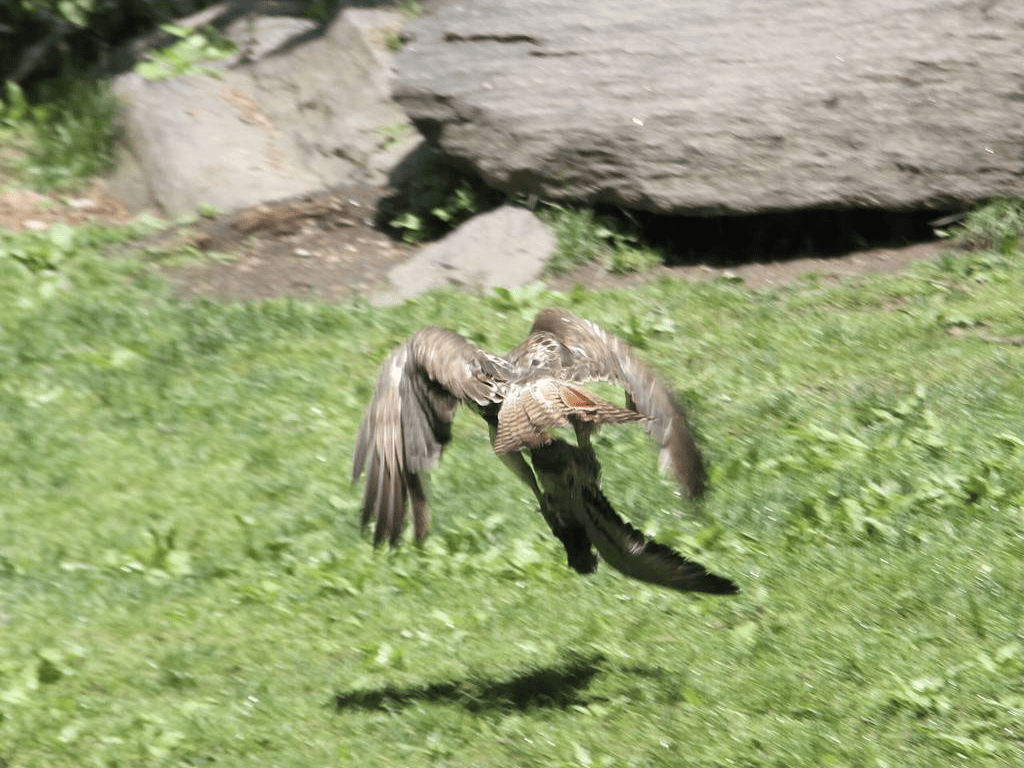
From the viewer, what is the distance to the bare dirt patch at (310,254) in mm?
10305

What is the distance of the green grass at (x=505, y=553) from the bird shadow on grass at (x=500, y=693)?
0.05ft

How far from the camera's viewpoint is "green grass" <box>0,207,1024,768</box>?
5.49 m

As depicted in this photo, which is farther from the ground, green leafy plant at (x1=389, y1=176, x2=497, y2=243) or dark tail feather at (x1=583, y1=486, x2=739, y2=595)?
dark tail feather at (x1=583, y1=486, x2=739, y2=595)

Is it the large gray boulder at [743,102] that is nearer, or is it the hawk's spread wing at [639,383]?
the hawk's spread wing at [639,383]

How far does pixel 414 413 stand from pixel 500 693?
46.9 inches

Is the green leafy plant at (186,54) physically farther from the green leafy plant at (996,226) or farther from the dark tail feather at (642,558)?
the dark tail feather at (642,558)

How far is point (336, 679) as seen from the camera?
596 centimetres

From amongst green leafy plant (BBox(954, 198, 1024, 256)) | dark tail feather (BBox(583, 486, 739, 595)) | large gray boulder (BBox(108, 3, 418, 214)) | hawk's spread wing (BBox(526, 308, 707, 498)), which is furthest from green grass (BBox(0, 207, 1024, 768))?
large gray boulder (BBox(108, 3, 418, 214))

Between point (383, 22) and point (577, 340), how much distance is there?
25.4 ft

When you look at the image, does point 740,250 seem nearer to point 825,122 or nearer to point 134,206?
point 825,122

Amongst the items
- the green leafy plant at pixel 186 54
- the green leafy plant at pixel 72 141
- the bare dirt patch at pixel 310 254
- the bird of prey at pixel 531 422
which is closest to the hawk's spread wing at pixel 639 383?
the bird of prey at pixel 531 422

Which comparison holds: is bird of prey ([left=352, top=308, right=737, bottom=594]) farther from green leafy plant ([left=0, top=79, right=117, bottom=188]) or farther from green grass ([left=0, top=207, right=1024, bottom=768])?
green leafy plant ([left=0, top=79, right=117, bottom=188])

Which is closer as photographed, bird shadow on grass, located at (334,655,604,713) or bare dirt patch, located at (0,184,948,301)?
bird shadow on grass, located at (334,655,604,713)

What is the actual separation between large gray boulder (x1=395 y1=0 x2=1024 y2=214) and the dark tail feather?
5.28m
